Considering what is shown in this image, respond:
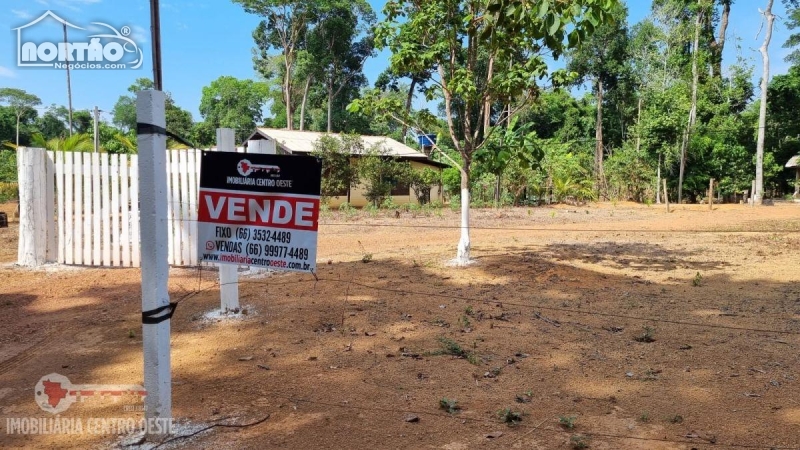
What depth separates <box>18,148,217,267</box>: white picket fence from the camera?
7754 millimetres

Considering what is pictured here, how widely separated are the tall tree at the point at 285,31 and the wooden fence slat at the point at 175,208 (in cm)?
2909

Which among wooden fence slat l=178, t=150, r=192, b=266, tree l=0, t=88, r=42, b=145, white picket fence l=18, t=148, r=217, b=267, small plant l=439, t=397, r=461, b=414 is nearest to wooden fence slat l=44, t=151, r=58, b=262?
white picket fence l=18, t=148, r=217, b=267

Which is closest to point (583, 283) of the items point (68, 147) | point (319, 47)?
point (68, 147)

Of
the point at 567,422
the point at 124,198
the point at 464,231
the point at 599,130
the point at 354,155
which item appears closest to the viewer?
the point at 567,422

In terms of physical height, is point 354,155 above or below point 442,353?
above

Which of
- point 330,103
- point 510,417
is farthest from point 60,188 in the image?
A: point 330,103

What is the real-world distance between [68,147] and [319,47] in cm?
2517

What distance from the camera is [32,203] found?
782cm

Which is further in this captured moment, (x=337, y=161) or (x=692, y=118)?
(x=692, y=118)

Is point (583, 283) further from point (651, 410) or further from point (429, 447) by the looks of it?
point (429, 447)

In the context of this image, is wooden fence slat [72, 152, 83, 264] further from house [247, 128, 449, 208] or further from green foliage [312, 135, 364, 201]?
green foliage [312, 135, 364, 201]

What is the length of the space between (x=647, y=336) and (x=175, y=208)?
6.38 meters

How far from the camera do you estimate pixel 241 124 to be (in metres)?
49.4
